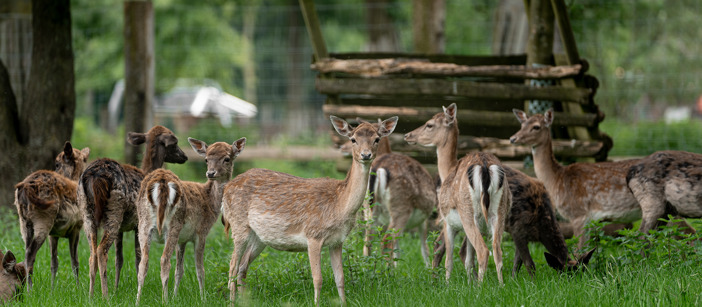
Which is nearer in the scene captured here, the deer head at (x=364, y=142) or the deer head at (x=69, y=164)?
the deer head at (x=364, y=142)

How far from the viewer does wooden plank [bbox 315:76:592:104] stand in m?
9.32

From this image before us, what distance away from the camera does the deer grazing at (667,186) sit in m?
7.20

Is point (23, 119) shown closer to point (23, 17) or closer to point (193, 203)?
point (23, 17)

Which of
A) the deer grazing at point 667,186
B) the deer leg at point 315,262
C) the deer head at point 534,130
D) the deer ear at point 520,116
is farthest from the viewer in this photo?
the deer ear at point 520,116

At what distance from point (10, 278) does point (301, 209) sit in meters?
2.39

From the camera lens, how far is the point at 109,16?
2408 cm

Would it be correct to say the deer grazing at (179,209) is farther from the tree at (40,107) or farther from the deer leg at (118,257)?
the tree at (40,107)

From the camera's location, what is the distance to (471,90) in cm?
933

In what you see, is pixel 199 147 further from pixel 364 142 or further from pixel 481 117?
pixel 481 117

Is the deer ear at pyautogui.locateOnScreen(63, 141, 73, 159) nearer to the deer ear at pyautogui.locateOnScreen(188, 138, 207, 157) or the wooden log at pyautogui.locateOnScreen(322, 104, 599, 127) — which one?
the deer ear at pyautogui.locateOnScreen(188, 138, 207, 157)

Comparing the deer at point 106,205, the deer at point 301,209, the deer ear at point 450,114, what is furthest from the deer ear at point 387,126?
the deer at point 106,205

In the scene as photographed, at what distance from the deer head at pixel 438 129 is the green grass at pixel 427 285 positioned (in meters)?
1.30

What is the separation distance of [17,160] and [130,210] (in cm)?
349

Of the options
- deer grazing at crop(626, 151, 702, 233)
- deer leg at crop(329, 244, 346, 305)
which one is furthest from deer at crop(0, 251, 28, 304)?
deer grazing at crop(626, 151, 702, 233)
